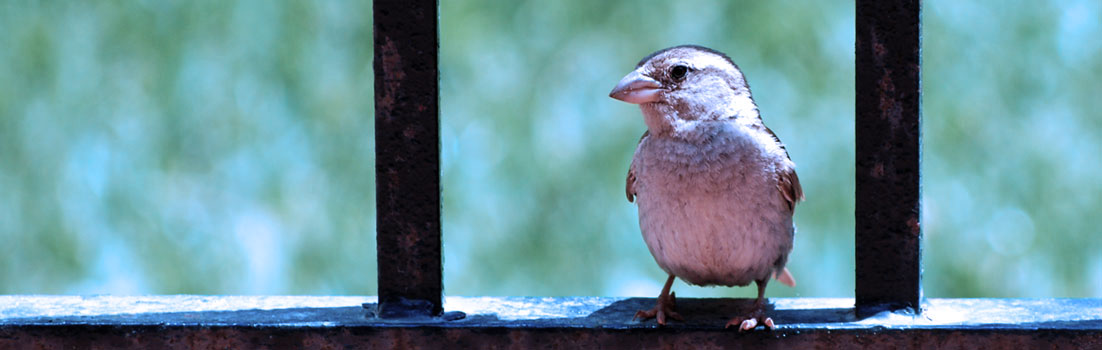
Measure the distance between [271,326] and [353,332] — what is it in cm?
14

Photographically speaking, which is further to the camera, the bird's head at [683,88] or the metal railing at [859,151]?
the bird's head at [683,88]

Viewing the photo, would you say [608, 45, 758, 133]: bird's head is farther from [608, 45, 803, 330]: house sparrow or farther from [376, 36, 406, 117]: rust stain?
[376, 36, 406, 117]: rust stain

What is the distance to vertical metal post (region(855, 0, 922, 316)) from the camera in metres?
1.97

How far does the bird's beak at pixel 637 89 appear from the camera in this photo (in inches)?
99.1

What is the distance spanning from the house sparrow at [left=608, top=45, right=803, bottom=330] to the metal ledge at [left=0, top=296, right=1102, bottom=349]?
0.41 m

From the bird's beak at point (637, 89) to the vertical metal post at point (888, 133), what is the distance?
64cm

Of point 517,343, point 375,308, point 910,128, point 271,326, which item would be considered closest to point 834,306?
point 910,128

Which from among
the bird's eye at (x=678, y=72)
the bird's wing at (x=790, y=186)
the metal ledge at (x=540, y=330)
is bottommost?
the metal ledge at (x=540, y=330)

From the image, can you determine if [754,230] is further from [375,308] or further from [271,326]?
[271,326]

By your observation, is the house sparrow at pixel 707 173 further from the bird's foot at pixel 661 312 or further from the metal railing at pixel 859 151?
the metal railing at pixel 859 151

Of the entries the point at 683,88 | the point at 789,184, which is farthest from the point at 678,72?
the point at 789,184

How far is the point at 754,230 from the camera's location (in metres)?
2.60

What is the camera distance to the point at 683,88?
2623 mm

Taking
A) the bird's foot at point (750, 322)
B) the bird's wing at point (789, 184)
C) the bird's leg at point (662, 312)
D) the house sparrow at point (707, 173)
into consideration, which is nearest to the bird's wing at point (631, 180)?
the house sparrow at point (707, 173)
